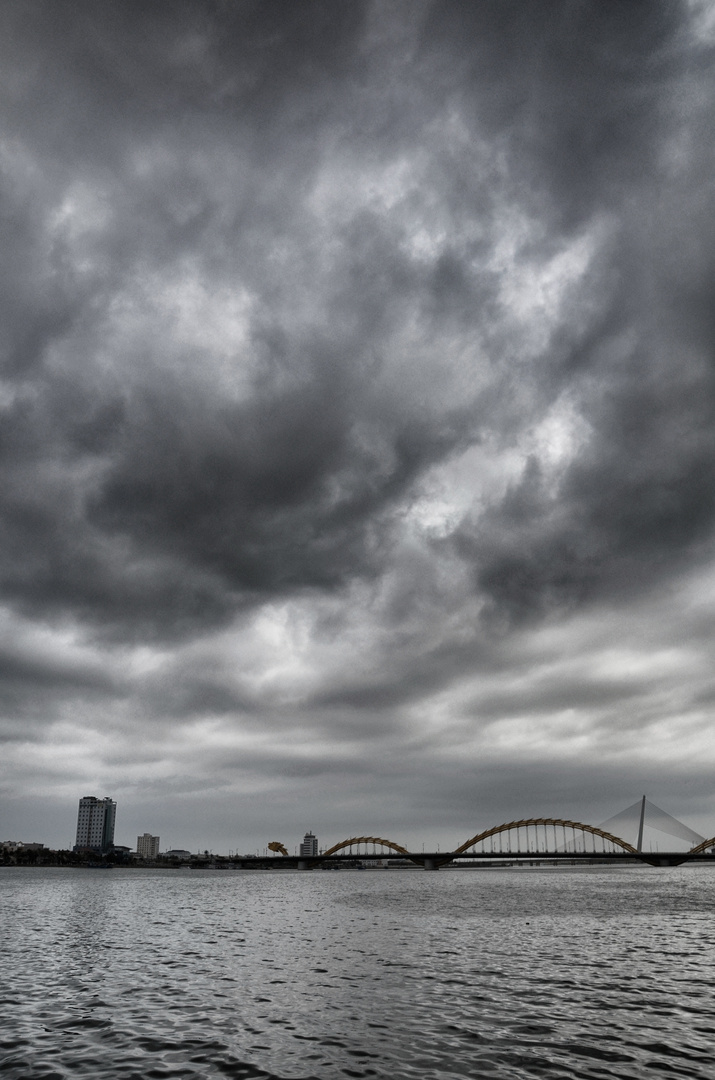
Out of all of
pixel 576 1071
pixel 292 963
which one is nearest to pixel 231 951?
pixel 292 963

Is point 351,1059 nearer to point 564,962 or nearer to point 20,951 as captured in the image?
point 564,962

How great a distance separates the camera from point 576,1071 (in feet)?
56.5

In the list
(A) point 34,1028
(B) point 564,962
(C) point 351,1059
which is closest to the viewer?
(C) point 351,1059

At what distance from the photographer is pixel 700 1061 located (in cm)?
1814

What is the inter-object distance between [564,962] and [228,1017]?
61.5ft

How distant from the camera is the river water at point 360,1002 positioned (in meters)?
18.2

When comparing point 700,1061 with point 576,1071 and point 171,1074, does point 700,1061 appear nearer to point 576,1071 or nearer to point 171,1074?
point 576,1071

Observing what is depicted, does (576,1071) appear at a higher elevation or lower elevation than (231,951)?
higher

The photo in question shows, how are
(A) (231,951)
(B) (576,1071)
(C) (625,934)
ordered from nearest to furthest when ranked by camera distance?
1. (B) (576,1071)
2. (A) (231,951)
3. (C) (625,934)


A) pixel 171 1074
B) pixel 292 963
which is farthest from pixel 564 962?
pixel 171 1074

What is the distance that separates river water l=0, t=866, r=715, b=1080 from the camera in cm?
1822

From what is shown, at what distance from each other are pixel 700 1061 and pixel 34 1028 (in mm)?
19433

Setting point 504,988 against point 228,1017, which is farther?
point 504,988

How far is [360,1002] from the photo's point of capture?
25234 mm
